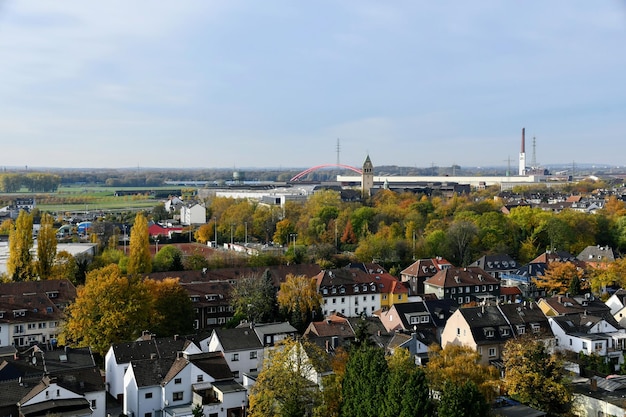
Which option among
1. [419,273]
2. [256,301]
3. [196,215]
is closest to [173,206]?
[196,215]

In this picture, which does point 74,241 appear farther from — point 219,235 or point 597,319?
point 597,319

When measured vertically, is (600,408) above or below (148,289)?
below

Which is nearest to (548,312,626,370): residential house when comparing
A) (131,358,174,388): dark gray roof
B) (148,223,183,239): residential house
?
(131,358,174,388): dark gray roof

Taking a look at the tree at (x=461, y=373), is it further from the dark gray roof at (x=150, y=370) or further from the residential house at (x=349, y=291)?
the residential house at (x=349, y=291)

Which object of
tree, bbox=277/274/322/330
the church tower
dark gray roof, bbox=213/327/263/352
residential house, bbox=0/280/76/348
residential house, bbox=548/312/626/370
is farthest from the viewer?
the church tower

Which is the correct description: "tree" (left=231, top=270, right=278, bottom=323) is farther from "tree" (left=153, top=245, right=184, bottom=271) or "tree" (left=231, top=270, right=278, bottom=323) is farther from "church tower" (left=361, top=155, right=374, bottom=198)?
"church tower" (left=361, top=155, right=374, bottom=198)

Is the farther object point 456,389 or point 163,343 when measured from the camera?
point 163,343

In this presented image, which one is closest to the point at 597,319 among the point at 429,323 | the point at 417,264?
the point at 429,323
